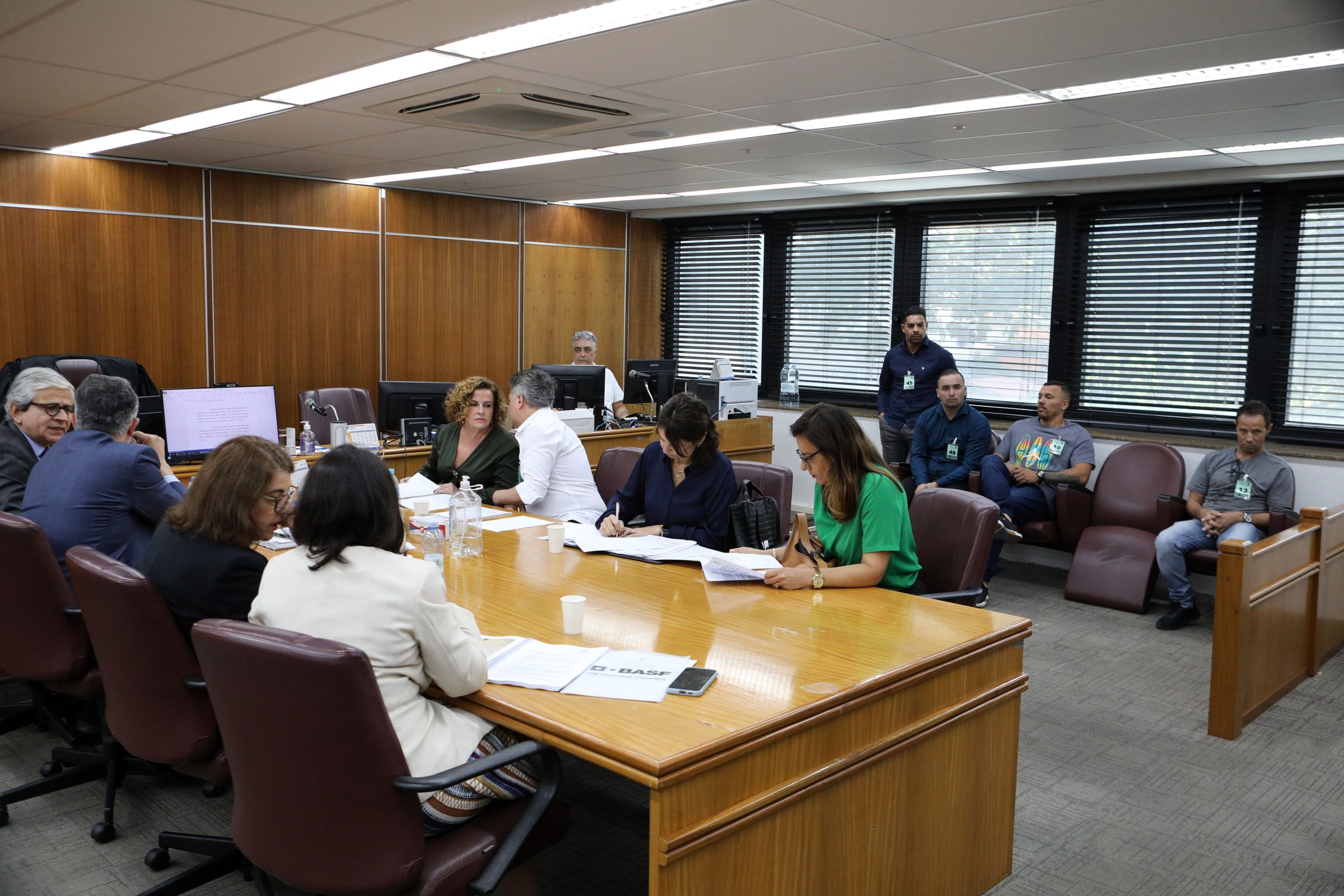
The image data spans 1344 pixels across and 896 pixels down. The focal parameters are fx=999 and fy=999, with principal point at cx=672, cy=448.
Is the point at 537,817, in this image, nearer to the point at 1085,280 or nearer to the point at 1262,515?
the point at 1262,515

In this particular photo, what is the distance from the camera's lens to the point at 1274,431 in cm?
657

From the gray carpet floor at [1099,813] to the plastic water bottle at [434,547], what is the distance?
91 cm

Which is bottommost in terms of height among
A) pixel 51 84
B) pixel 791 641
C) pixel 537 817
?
pixel 537 817

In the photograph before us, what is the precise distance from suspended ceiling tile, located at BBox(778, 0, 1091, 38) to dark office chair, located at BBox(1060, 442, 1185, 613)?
368cm

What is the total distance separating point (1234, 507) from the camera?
5664 mm

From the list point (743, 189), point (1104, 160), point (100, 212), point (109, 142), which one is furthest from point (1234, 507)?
point (100, 212)

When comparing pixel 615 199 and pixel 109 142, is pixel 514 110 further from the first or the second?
pixel 615 199

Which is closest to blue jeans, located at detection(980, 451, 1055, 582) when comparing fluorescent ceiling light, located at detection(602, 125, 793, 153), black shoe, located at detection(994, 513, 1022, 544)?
black shoe, located at detection(994, 513, 1022, 544)

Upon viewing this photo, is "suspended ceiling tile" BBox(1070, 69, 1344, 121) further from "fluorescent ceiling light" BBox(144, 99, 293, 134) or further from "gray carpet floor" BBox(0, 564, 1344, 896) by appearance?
"fluorescent ceiling light" BBox(144, 99, 293, 134)

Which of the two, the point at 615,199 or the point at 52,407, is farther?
the point at 615,199

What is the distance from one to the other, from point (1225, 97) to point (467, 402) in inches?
147

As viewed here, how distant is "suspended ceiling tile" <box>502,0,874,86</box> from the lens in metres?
3.41

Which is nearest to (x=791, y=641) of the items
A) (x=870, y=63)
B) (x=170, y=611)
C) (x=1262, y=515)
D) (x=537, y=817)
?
(x=537, y=817)

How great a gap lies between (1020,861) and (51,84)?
201 inches
